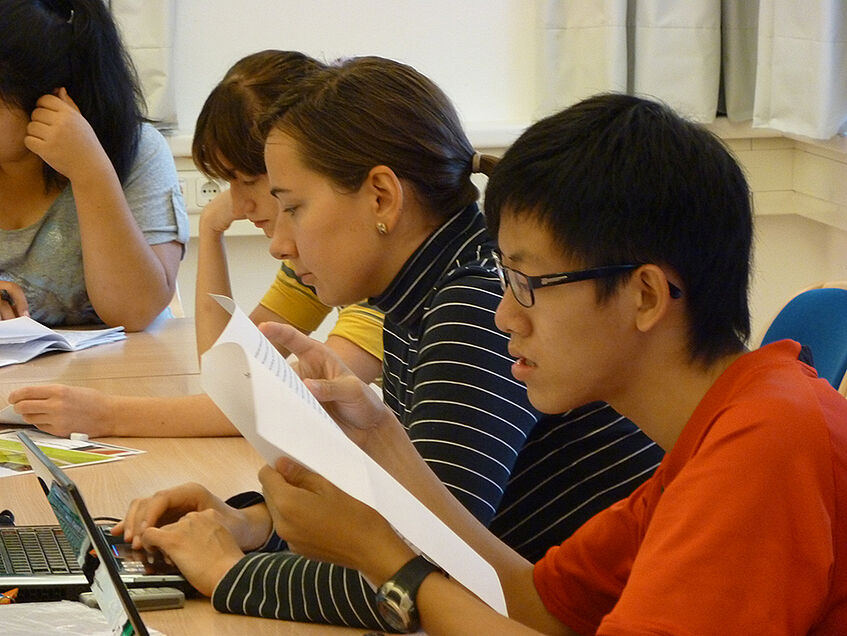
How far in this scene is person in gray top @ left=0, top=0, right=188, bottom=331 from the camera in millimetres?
2047

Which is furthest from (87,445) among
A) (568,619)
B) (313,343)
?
(568,619)

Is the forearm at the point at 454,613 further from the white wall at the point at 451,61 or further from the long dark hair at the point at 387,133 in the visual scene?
the white wall at the point at 451,61

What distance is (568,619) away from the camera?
3.43 feet

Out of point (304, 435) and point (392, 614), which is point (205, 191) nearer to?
point (392, 614)

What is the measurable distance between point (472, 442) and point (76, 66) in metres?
1.39

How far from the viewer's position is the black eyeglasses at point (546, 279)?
0.90 meters

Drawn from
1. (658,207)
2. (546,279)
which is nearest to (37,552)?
(546,279)

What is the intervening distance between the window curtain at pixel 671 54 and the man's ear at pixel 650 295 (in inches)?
75.9

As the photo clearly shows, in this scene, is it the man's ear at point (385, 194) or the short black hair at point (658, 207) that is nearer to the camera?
the short black hair at point (658, 207)

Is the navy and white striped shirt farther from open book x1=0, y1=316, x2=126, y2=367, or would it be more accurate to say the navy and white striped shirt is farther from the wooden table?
open book x1=0, y1=316, x2=126, y2=367

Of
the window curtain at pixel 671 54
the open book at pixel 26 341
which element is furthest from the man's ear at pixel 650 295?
the window curtain at pixel 671 54

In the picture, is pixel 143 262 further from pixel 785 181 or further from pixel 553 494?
pixel 785 181

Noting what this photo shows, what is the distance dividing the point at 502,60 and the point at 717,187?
2.23 m

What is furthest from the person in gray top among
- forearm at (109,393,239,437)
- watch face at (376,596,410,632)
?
watch face at (376,596,410,632)
